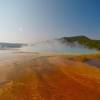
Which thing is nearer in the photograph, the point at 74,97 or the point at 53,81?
the point at 74,97

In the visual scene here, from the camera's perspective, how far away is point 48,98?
6.58 meters

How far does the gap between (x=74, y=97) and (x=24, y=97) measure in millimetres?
1963

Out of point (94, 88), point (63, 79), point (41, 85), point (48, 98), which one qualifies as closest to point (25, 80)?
point (41, 85)

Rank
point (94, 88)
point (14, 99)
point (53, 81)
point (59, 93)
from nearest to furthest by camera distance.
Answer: point (14, 99) → point (59, 93) → point (94, 88) → point (53, 81)

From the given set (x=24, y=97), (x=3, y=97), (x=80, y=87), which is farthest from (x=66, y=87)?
(x=3, y=97)

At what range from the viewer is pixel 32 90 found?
743cm

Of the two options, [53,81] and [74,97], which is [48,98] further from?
[53,81]

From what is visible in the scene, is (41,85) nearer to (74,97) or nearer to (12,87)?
(12,87)

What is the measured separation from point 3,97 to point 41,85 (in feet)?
6.61

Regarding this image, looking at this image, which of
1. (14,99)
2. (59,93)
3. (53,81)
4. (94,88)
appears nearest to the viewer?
(14,99)

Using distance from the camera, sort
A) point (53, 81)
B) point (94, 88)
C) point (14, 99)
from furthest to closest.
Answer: point (53, 81) → point (94, 88) → point (14, 99)

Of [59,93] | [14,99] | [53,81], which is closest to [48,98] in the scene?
[59,93]

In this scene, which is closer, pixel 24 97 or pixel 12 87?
pixel 24 97

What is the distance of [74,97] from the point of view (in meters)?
6.73
